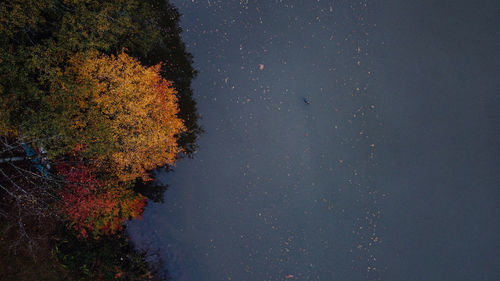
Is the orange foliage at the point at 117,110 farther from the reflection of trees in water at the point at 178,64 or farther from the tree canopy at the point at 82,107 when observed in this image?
the reflection of trees in water at the point at 178,64

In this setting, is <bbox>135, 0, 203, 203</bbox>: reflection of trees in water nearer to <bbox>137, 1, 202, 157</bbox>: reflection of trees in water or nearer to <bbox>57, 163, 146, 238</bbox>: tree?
<bbox>137, 1, 202, 157</bbox>: reflection of trees in water

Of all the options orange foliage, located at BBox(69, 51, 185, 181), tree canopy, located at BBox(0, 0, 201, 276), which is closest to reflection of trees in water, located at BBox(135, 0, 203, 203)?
tree canopy, located at BBox(0, 0, 201, 276)

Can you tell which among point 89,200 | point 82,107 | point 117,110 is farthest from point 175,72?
point 89,200

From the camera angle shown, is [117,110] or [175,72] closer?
[117,110]

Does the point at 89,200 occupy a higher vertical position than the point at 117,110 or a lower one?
lower

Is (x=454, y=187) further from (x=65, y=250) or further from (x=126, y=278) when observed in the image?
(x=65, y=250)

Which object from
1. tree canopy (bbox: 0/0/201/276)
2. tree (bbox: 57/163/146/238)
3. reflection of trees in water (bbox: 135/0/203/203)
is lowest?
tree (bbox: 57/163/146/238)

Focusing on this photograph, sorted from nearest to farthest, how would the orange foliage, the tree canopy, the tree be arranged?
the tree canopy, the orange foliage, the tree

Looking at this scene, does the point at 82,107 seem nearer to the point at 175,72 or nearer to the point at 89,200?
the point at 89,200

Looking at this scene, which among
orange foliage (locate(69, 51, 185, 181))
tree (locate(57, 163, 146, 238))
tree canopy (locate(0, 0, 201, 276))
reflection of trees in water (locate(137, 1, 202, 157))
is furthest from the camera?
reflection of trees in water (locate(137, 1, 202, 157))

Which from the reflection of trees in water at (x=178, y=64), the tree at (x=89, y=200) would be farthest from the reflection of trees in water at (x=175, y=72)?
the tree at (x=89, y=200)

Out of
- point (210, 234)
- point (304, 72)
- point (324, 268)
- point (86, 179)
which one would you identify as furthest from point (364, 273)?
point (86, 179)
